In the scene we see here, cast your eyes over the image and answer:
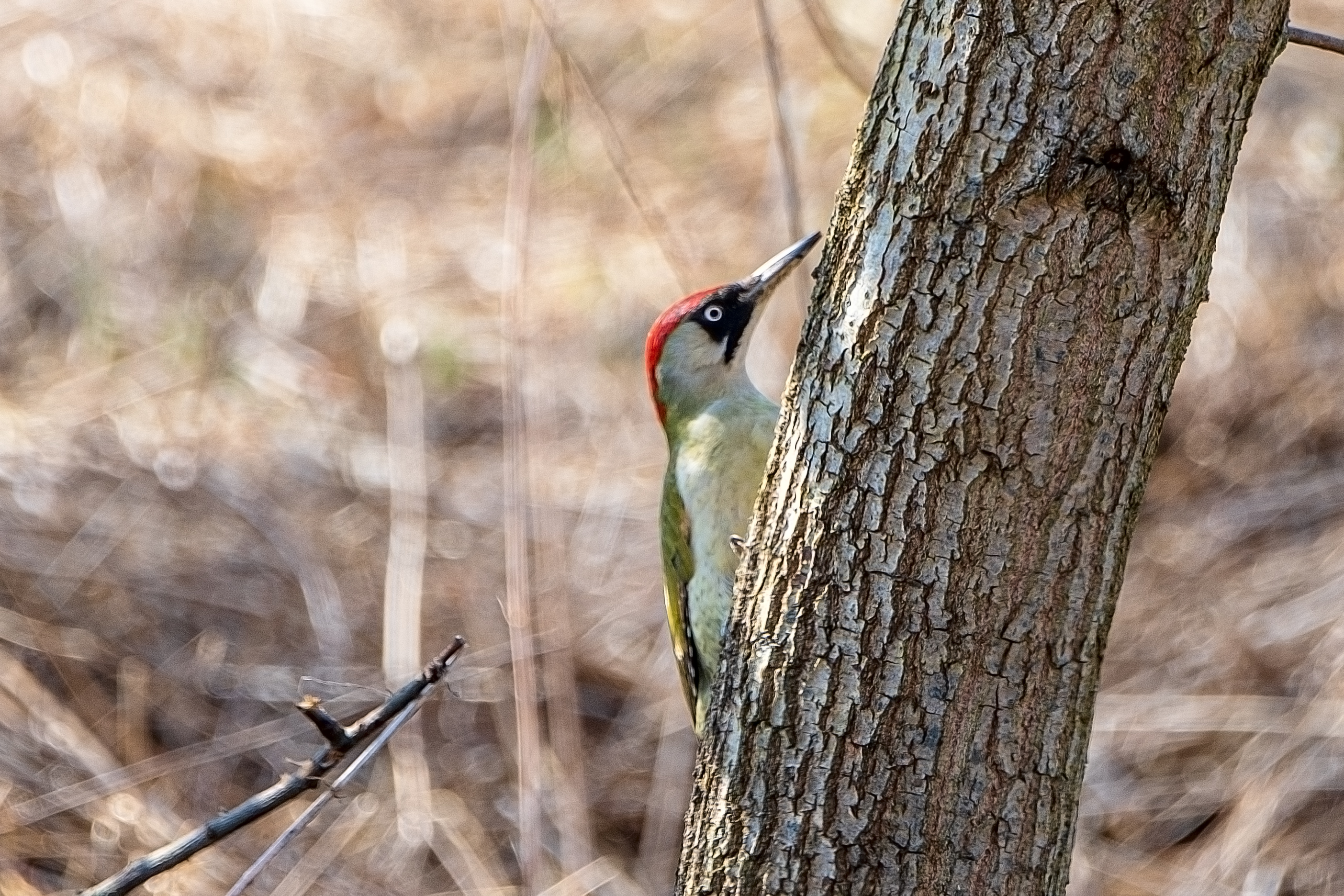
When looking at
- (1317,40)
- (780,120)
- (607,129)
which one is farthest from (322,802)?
(607,129)

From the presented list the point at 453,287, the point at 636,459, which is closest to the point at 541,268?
the point at 453,287

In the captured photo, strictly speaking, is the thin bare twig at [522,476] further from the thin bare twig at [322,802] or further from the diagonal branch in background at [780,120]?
the thin bare twig at [322,802]

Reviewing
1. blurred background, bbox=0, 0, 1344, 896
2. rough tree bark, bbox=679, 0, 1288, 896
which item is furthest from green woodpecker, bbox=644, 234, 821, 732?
rough tree bark, bbox=679, 0, 1288, 896

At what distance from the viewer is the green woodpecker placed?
11.6 ft

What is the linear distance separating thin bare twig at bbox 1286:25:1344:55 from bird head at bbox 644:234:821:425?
78.1 inches

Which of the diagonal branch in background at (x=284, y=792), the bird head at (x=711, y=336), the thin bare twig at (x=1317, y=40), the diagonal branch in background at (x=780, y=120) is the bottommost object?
the diagonal branch in background at (x=284, y=792)

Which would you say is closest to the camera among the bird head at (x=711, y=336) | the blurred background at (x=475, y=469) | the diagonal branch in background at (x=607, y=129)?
the diagonal branch in background at (x=607, y=129)

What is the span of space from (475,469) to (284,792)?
441 centimetres

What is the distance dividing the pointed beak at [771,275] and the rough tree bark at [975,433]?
1.59 m

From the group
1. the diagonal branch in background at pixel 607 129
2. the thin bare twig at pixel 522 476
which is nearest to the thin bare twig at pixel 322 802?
the thin bare twig at pixel 522 476

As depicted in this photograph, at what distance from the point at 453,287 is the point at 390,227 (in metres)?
0.76

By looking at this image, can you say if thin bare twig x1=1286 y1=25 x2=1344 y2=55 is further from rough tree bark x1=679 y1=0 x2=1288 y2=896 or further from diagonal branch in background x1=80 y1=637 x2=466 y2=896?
diagonal branch in background x1=80 y1=637 x2=466 y2=896

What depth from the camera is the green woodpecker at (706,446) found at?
353 cm

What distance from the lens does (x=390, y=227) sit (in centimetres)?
763
